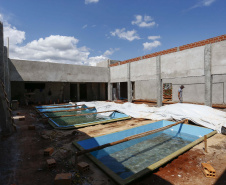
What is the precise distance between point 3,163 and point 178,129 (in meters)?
7.73

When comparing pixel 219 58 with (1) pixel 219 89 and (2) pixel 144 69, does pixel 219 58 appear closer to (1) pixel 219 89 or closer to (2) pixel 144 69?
(2) pixel 144 69

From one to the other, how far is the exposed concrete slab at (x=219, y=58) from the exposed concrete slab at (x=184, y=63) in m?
0.74

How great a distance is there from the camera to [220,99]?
1554 cm

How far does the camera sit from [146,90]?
69.6ft

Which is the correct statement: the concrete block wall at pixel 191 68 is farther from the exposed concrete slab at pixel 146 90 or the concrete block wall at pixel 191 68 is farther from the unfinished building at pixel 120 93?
the exposed concrete slab at pixel 146 90

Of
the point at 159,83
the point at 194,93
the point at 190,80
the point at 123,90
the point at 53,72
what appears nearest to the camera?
the point at 159,83

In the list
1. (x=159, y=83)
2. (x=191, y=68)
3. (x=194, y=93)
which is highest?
(x=191, y=68)

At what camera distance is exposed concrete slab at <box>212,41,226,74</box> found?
9.36 metres

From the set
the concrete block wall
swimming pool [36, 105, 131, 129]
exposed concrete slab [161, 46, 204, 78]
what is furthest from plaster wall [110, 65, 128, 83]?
swimming pool [36, 105, 131, 129]

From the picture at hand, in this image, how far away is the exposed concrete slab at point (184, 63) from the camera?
10580 mm

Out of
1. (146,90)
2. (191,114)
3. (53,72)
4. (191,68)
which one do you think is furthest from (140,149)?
(146,90)

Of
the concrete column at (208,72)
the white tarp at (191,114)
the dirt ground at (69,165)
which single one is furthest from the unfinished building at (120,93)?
the white tarp at (191,114)

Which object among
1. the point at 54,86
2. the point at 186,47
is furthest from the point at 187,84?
the point at 54,86

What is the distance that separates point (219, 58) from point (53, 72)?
1518 cm
